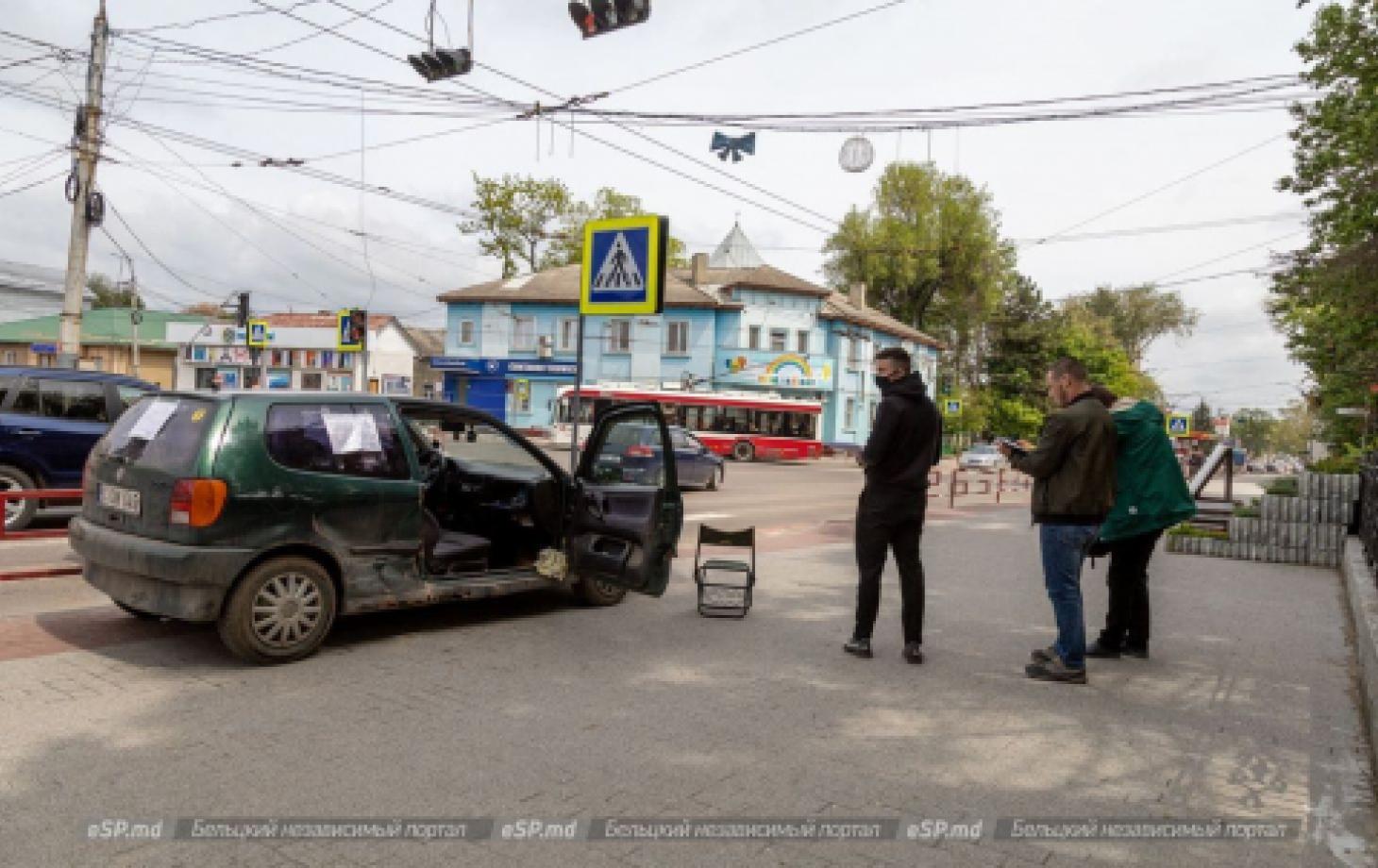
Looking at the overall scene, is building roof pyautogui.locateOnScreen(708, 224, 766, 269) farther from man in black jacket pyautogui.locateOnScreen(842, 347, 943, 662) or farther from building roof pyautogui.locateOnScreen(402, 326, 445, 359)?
man in black jacket pyautogui.locateOnScreen(842, 347, 943, 662)

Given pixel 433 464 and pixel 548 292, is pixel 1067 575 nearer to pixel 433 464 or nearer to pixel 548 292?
pixel 433 464

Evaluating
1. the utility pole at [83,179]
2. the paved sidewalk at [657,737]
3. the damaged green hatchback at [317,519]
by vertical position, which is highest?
the utility pole at [83,179]

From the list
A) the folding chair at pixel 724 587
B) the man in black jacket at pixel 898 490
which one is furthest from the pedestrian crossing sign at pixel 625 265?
the man in black jacket at pixel 898 490

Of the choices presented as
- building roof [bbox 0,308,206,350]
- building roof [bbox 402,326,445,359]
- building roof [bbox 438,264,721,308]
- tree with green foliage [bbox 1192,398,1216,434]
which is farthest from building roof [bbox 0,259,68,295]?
tree with green foliage [bbox 1192,398,1216,434]

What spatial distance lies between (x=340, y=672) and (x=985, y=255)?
54.1 metres

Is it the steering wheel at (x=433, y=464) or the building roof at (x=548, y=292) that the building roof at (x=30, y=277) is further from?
the steering wheel at (x=433, y=464)

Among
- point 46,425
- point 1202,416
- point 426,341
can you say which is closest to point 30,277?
point 426,341

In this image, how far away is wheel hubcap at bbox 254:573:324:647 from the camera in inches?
183

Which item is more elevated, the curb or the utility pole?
the utility pole

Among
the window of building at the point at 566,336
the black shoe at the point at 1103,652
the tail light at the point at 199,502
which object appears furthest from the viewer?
the window of building at the point at 566,336

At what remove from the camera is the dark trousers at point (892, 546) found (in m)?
5.22

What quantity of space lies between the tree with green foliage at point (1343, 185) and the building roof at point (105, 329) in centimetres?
5561

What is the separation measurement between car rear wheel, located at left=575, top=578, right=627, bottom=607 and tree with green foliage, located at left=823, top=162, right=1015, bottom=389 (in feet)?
155

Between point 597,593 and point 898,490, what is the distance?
2.46 m
